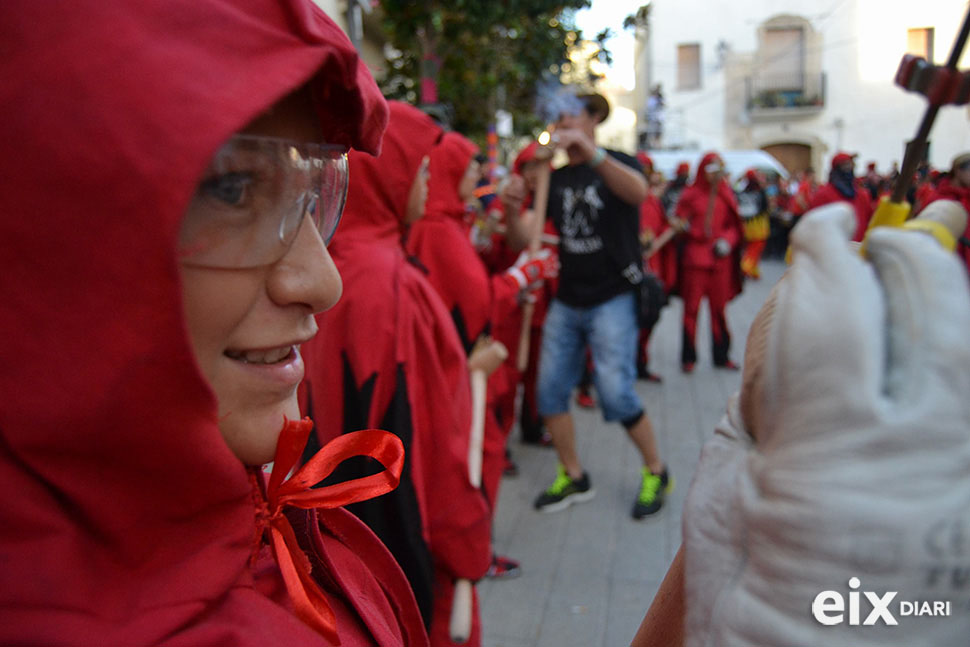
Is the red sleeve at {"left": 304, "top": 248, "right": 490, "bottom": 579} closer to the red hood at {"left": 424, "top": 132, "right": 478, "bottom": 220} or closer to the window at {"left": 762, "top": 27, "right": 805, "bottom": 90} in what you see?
the red hood at {"left": 424, "top": 132, "right": 478, "bottom": 220}

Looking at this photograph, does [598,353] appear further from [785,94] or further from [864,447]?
[785,94]

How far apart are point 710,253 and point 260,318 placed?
6.72 meters

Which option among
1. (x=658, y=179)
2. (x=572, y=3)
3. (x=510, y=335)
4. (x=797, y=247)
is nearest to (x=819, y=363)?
(x=797, y=247)

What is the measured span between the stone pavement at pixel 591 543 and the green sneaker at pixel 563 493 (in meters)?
0.05

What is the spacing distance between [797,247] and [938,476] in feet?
0.67

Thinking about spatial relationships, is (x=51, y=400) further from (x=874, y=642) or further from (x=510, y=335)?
(x=510, y=335)

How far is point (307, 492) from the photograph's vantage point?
1.02m

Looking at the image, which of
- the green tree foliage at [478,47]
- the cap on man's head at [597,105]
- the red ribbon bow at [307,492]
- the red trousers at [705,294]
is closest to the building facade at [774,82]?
the red trousers at [705,294]

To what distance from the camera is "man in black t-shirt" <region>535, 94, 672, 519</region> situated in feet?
13.5

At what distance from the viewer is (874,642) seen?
1.89 feet

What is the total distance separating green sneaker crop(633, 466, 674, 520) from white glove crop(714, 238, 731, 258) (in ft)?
11.1

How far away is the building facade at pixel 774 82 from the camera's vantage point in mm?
24219

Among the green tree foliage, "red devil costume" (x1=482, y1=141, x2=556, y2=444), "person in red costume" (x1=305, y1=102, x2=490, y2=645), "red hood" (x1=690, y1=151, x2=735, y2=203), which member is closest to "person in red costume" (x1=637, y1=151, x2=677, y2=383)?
"red hood" (x1=690, y1=151, x2=735, y2=203)

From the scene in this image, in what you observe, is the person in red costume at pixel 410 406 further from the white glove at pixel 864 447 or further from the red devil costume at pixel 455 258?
the white glove at pixel 864 447
